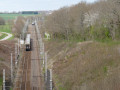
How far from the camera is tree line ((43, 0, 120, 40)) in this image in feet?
99.9

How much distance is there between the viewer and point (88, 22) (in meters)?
37.2

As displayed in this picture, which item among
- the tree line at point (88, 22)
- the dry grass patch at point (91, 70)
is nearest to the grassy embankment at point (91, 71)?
the dry grass patch at point (91, 70)

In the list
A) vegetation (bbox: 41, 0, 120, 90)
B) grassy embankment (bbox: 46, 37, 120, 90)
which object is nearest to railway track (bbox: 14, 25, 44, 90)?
vegetation (bbox: 41, 0, 120, 90)

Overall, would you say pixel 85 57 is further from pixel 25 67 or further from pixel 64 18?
pixel 64 18

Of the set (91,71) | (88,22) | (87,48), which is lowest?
(91,71)

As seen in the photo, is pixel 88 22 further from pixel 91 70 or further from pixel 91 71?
pixel 91 71

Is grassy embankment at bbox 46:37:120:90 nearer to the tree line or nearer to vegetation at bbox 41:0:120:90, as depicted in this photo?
vegetation at bbox 41:0:120:90

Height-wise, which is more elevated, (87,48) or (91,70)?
(87,48)

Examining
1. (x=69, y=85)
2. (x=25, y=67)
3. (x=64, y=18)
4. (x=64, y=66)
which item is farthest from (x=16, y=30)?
(x=69, y=85)

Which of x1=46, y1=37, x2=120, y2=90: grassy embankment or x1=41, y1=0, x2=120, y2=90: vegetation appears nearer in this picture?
x1=46, y1=37, x2=120, y2=90: grassy embankment

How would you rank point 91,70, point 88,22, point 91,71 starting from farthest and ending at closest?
point 88,22, point 91,70, point 91,71

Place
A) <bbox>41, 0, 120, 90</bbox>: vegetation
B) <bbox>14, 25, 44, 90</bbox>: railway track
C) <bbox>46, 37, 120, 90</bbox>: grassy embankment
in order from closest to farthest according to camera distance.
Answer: <bbox>46, 37, 120, 90</bbox>: grassy embankment → <bbox>41, 0, 120, 90</bbox>: vegetation → <bbox>14, 25, 44, 90</bbox>: railway track

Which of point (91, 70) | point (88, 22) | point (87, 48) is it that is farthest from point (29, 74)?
point (88, 22)

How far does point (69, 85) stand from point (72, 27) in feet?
66.6
